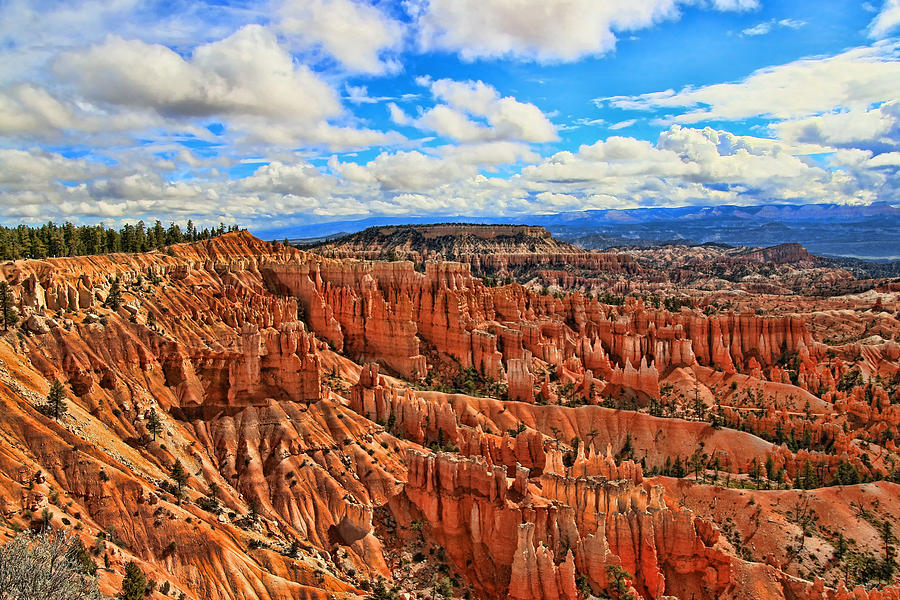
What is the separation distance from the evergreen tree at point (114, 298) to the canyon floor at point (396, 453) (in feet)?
0.72

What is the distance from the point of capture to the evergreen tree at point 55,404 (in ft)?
130

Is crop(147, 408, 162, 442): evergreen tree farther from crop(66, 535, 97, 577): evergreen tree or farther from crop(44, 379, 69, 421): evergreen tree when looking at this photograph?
crop(66, 535, 97, 577): evergreen tree

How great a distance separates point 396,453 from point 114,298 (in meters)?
26.2

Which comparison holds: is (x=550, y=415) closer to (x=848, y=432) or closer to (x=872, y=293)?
(x=848, y=432)

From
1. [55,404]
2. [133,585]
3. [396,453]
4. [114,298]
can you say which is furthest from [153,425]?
[396,453]

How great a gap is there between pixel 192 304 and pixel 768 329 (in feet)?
254

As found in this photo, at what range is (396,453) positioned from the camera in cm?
5491

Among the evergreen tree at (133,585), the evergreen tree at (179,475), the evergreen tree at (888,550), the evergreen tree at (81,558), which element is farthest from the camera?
the evergreen tree at (888,550)

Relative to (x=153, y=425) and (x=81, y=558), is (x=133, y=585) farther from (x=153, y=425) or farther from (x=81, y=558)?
(x=153, y=425)

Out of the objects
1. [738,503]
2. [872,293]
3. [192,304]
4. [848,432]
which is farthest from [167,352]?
[872,293]

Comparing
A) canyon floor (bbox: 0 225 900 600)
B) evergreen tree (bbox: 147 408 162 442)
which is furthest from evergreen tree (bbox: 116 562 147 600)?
evergreen tree (bbox: 147 408 162 442)

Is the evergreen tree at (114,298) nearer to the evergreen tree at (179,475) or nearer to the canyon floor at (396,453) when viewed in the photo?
the canyon floor at (396,453)

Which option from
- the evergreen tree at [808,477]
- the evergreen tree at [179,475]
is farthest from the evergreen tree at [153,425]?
the evergreen tree at [808,477]

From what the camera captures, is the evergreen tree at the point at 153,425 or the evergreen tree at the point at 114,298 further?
the evergreen tree at the point at 114,298
